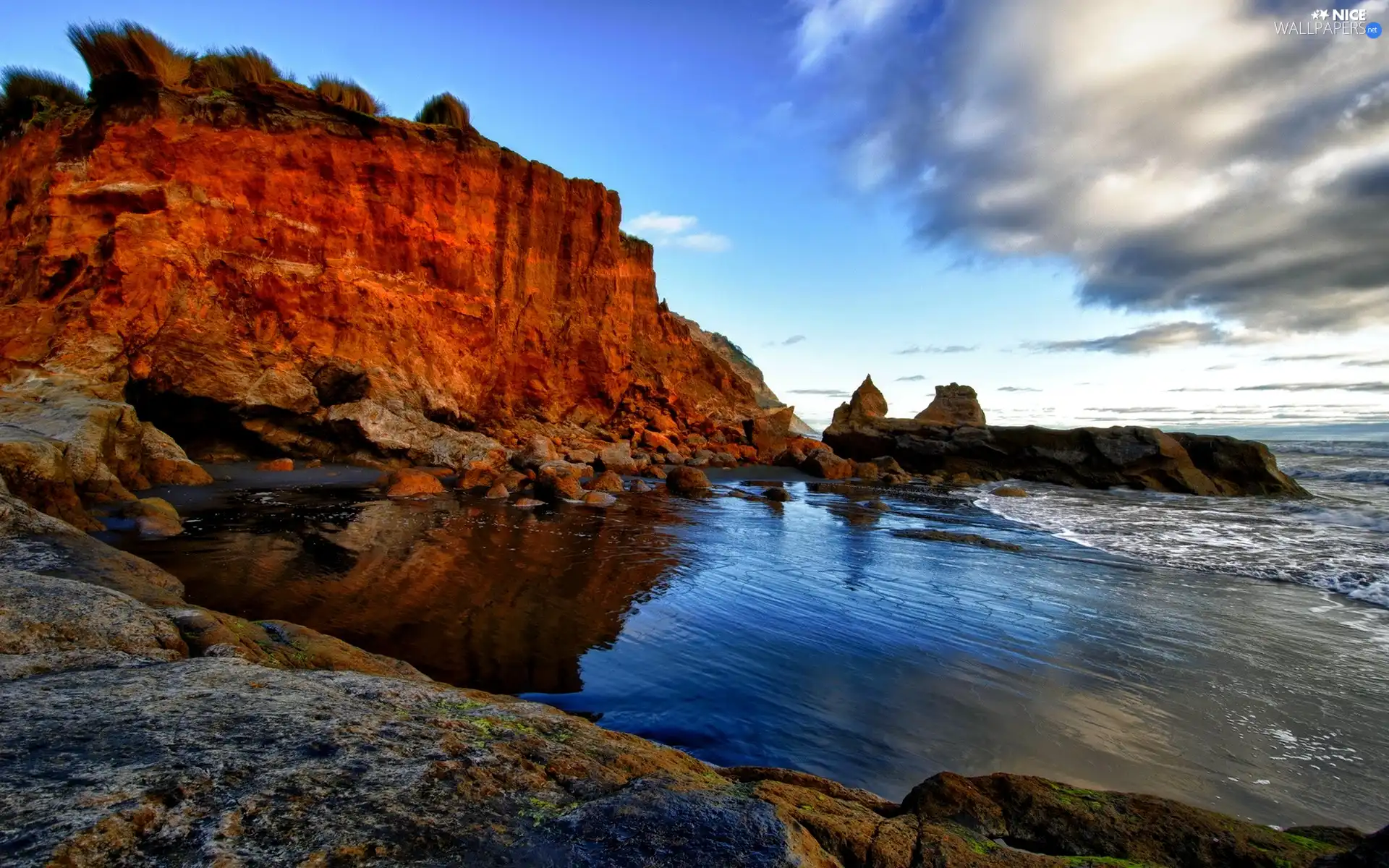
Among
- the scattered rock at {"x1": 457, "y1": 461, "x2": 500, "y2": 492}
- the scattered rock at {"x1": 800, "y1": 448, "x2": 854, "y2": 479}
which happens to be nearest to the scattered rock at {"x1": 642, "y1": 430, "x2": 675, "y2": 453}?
the scattered rock at {"x1": 800, "y1": 448, "x2": 854, "y2": 479}

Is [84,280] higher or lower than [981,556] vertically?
higher

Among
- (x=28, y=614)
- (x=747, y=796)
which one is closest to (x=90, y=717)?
(x=28, y=614)

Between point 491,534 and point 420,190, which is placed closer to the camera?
point 491,534

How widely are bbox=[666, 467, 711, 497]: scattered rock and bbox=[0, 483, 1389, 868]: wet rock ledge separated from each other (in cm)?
1434

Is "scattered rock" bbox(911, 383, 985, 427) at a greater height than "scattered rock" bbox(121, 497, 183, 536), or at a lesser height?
greater

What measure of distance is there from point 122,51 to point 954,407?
122 feet

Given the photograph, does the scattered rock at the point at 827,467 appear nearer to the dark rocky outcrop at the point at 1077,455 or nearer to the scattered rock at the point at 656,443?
the dark rocky outcrop at the point at 1077,455

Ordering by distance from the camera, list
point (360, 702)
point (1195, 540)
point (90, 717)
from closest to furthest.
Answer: point (90, 717) < point (360, 702) < point (1195, 540)

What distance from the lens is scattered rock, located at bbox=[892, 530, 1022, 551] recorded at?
1063 centimetres

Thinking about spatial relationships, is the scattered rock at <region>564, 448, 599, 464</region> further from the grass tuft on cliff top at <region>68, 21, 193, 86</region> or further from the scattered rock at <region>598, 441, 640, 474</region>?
the grass tuft on cliff top at <region>68, 21, 193, 86</region>

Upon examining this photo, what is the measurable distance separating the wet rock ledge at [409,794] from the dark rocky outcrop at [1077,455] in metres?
26.1

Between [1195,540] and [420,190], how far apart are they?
24.4 meters

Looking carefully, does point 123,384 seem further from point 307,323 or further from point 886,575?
point 886,575

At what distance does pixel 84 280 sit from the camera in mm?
15820
